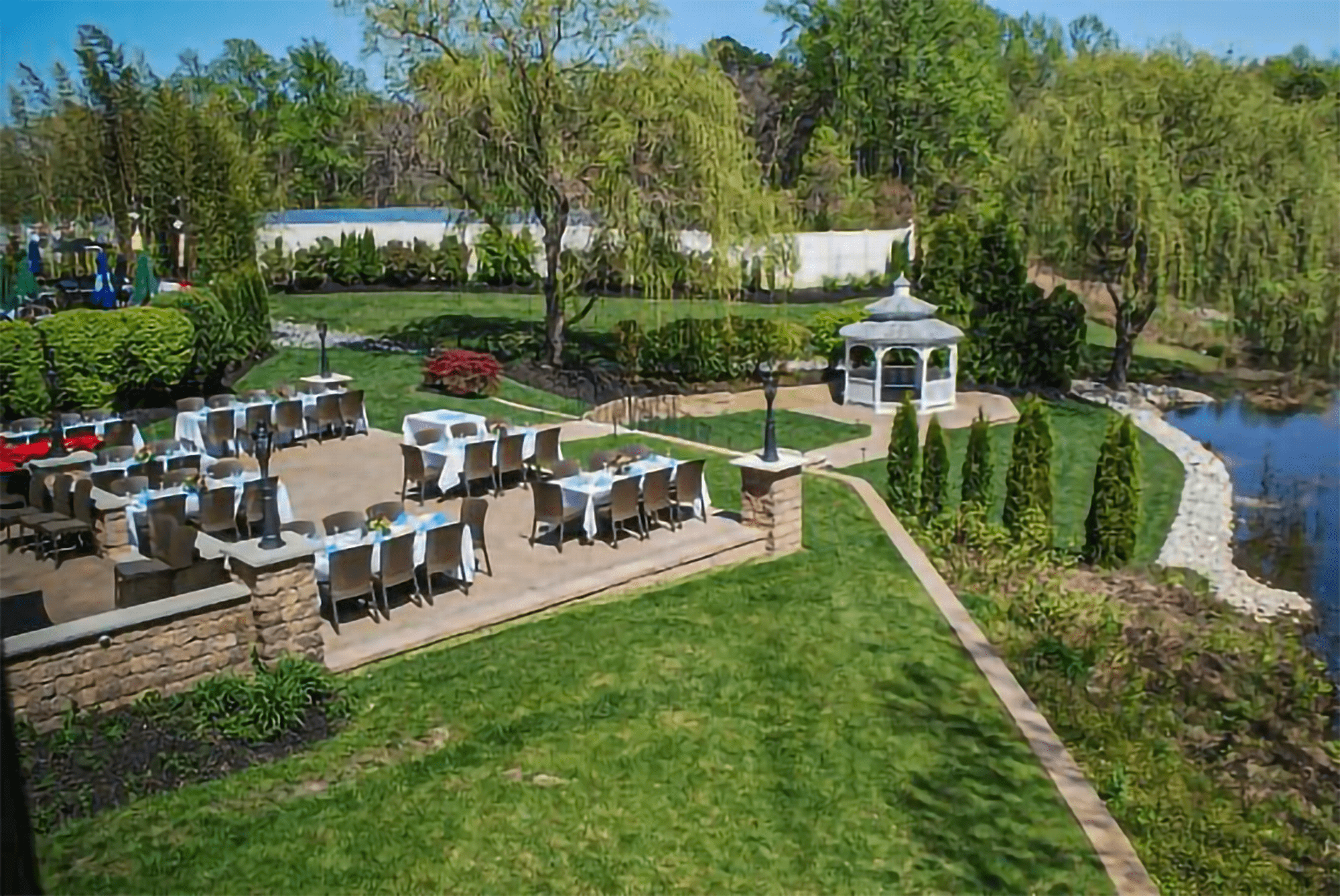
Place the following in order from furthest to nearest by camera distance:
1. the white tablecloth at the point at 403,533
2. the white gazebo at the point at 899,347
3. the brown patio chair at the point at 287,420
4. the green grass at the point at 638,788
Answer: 1. the white gazebo at the point at 899,347
2. the brown patio chair at the point at 287,420
3. the white tablecloth at the point at 403,533
4. the green grass at the point at 638,788

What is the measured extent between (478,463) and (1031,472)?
4845 millimetres

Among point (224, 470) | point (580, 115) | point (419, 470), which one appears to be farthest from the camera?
point (580, 115)

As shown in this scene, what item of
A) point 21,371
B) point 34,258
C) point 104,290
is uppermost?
point 34,258

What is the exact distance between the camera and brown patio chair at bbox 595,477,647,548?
8.49 m

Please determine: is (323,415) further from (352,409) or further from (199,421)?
(199,421)

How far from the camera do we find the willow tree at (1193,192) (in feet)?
58.2

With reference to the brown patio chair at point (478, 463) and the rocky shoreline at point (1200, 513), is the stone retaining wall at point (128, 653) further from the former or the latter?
the rocky shoreline at point (1200, 513)

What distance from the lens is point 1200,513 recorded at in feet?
42.0

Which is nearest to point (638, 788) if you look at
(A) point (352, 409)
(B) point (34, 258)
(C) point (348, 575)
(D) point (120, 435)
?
(C) point (348, 575)

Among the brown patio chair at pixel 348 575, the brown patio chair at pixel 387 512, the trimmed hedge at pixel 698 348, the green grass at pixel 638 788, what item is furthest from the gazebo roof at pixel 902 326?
the brown patio chair at pixel 348 575

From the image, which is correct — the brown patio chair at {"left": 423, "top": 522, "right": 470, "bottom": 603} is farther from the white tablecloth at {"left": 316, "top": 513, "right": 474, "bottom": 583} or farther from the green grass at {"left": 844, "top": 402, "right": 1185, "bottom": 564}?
the green grass at {"left": 844, "top": 402, "right": 1185, "bottom": 564}

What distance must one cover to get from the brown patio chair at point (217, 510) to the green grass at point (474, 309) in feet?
35.8

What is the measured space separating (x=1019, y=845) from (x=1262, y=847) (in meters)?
1.13

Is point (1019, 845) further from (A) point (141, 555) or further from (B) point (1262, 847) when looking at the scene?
(A) point (141, 555)
